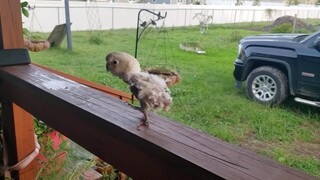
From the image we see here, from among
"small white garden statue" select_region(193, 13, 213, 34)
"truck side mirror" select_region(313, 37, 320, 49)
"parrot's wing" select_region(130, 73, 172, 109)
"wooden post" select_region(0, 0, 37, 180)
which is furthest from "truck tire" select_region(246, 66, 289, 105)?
"parrot's wing" select_region(130, 73, 172, 109)

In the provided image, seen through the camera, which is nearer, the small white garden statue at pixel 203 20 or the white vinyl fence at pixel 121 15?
the white vinyl fence at pixel 121 15

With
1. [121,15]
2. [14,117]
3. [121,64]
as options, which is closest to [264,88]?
[121,15]

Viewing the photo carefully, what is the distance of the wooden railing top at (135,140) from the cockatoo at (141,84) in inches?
1.1

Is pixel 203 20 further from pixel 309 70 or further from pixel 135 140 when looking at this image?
pixel 135 140

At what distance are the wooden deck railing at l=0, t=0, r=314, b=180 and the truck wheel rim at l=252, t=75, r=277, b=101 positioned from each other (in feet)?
6.34

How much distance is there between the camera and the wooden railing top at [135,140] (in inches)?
12.6

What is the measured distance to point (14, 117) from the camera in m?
0.75

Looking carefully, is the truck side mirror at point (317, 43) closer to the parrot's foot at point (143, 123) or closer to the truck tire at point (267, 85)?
the truck tire at point (267, 85)

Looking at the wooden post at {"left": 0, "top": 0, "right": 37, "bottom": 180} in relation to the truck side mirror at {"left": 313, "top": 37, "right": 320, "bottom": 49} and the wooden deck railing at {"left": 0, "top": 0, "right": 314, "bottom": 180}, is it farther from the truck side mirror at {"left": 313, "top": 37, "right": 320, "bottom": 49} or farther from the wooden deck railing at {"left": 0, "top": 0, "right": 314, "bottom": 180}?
the truck side mirror at {"left": 313, "top": 37, "right": 320, "bottom": 49}

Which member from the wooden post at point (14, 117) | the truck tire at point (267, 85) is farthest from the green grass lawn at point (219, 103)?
the wooden post at point (14, 117)

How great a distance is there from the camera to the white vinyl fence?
3.06 meters

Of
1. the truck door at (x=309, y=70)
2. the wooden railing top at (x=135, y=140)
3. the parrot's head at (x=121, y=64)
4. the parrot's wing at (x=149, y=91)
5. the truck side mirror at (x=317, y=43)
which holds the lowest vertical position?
the truck door at (x=309, y=70)

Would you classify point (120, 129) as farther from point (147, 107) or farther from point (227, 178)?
point (227, 178)

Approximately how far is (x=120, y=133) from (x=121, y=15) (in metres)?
2.89
